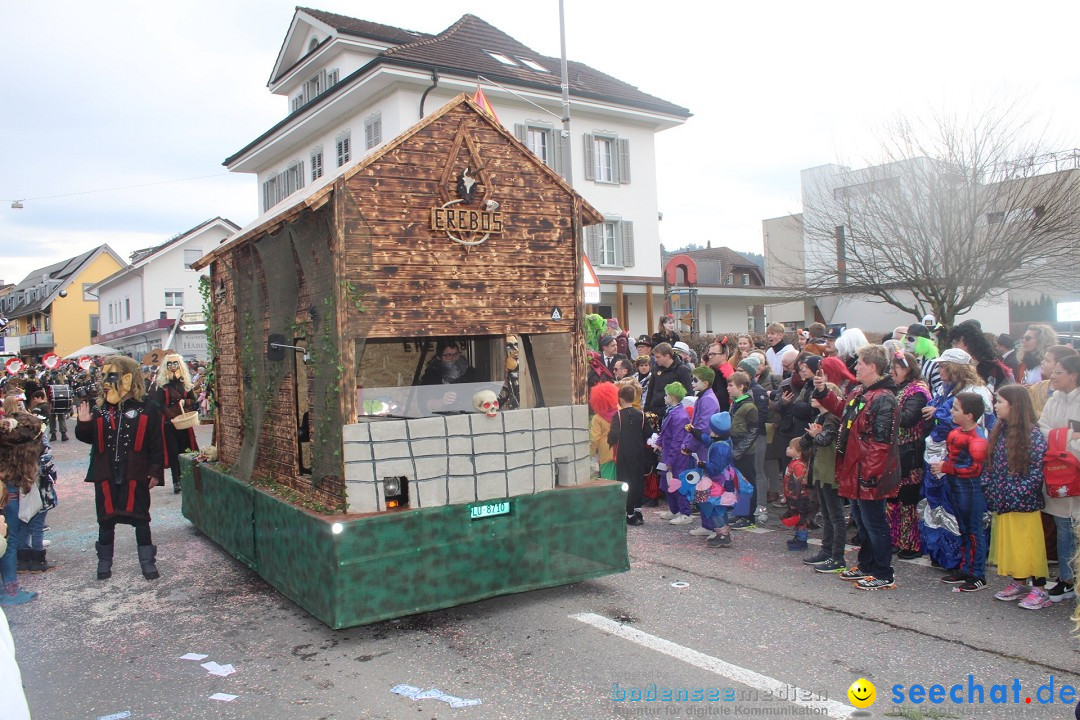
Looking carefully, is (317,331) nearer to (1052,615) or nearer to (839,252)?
(1052,615)

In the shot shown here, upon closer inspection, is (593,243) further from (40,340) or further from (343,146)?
(40,340)

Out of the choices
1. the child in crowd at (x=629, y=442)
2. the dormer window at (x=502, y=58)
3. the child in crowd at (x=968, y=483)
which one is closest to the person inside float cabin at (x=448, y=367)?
the child in crowd at (x=629, y=442)

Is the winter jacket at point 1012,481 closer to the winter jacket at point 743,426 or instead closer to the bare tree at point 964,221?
the winter jacket at point 743,426

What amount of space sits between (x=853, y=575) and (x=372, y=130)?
792 inches

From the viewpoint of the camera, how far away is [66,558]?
26.8ft

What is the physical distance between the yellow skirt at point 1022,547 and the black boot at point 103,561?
7329 millimetres

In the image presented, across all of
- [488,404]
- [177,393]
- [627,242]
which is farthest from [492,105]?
[488,404]

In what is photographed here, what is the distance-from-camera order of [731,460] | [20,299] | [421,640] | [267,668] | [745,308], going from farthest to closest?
[20,299] < [745,308] < [731,460] < [421,640] < [267,668]

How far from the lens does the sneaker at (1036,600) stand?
18.2 feet

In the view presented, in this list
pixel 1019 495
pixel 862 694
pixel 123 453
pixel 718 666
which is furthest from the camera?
pixel 123 453

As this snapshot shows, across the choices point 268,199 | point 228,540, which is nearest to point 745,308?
point 268,199

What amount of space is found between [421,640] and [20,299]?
86.0m

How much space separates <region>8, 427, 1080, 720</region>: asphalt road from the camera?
430 centimetres

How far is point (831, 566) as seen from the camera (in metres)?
A: 6.68
